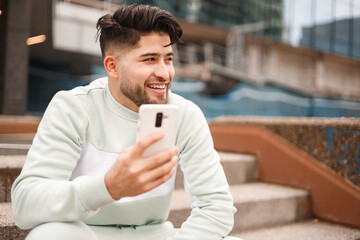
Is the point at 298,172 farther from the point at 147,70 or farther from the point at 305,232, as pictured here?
the point at 147,70

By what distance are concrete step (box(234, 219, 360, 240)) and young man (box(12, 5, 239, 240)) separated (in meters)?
1.14

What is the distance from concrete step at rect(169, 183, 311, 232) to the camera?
2.52 m

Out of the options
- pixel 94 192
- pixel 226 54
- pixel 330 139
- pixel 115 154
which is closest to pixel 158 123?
pixel 94 192

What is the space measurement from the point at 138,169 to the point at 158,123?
149 mm

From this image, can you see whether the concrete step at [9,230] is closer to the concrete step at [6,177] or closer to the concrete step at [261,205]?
the concrete step at [6,177]

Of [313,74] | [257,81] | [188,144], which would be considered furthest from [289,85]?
[188,144]

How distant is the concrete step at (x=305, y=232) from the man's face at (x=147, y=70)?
1499 mm

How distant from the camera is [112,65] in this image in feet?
4.66

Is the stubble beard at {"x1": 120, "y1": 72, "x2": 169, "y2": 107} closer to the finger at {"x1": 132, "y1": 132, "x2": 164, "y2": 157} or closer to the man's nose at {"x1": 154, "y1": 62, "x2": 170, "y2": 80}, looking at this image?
the man's nose at {"x1": 154, "y1": 62, "x2": 170, "y2": 80}

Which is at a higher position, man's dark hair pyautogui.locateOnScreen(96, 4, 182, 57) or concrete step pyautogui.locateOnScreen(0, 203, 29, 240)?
man's dark hair pyautogui.locateOnScreen(96, 4, 182, 57)

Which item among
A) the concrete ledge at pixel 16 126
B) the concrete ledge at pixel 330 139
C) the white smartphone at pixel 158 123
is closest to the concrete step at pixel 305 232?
the concrete ledge at pixel 330 139

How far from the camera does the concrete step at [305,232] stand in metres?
2.47

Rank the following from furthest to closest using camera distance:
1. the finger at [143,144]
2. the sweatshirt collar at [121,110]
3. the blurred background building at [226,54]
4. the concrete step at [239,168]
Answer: the blurred background building at [226,54]
the concrete step at [239,168]
the sweatshirt collar at [121,110]
the finger at [143,144]

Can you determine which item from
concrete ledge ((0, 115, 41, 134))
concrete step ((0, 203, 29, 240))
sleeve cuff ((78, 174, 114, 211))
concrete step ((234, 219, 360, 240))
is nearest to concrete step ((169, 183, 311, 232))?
concrete step ((234, 219, 360, 240))
